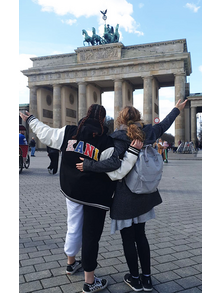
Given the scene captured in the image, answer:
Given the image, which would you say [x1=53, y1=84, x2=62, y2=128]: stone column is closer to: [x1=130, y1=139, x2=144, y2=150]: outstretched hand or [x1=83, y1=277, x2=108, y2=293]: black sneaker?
[x1=83, y1=277, x2=108, y2=293]: black sneaker

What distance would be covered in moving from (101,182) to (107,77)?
139 ft

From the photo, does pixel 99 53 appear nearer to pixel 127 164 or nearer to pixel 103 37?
pixel 103 37

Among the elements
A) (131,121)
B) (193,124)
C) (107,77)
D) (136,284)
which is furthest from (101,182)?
(107,77)

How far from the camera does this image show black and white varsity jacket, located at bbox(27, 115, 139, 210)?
104 inches

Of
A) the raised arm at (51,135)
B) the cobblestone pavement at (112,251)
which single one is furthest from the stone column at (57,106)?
the raised arm at (51,135)

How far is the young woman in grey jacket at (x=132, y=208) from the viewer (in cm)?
273

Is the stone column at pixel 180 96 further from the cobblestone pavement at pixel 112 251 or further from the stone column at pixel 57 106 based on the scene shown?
the cobblestone pavement at pixel 112 251

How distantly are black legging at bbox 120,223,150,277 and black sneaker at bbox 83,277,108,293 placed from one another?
0.30 m

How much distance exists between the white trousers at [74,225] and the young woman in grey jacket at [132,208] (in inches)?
12.9

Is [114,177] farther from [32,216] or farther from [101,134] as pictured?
[32,216]

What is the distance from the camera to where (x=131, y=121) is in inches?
109

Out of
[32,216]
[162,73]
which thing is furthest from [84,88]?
[32,216]

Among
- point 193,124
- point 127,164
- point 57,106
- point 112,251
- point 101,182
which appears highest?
point 57,106

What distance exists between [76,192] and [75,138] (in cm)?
50
